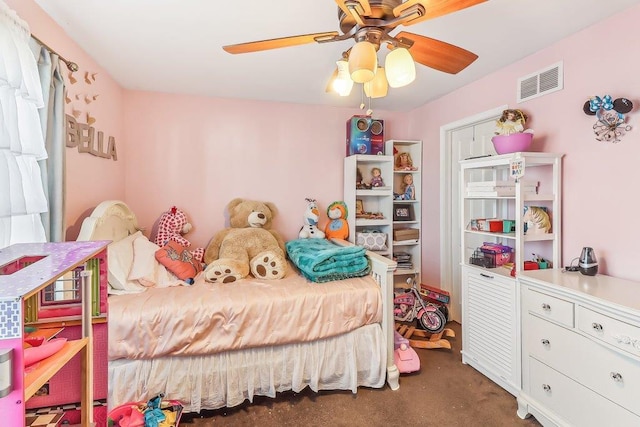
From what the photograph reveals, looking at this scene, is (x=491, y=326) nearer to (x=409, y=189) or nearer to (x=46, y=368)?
(x=409, y=189)

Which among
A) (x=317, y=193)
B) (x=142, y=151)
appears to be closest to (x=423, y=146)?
(x=317, y=193)

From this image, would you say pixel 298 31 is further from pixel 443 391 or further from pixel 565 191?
pixel 443 391

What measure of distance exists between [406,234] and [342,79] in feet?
7.40

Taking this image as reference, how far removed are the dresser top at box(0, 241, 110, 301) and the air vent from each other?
2568 mm

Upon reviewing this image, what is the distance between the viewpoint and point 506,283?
1.98 m

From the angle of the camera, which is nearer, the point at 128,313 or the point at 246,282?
the point at 128,313

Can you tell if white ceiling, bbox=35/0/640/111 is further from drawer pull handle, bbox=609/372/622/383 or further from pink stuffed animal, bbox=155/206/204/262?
drawer pull handle, bbox=609/372/622/383

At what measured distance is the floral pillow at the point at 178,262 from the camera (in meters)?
2.29

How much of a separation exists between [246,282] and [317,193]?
4.45 ft

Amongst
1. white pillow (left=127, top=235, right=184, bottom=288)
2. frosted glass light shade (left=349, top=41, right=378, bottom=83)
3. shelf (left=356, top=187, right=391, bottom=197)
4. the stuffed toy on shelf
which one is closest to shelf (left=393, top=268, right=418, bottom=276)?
the stuffed toy on shelf

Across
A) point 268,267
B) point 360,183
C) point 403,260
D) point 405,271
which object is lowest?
point 405,271

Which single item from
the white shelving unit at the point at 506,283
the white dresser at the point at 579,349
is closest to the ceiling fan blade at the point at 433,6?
the white shelving unit at the point at 506,283

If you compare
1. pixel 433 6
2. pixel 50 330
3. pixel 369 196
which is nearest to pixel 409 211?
pixel 369 196

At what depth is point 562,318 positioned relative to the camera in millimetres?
1600
